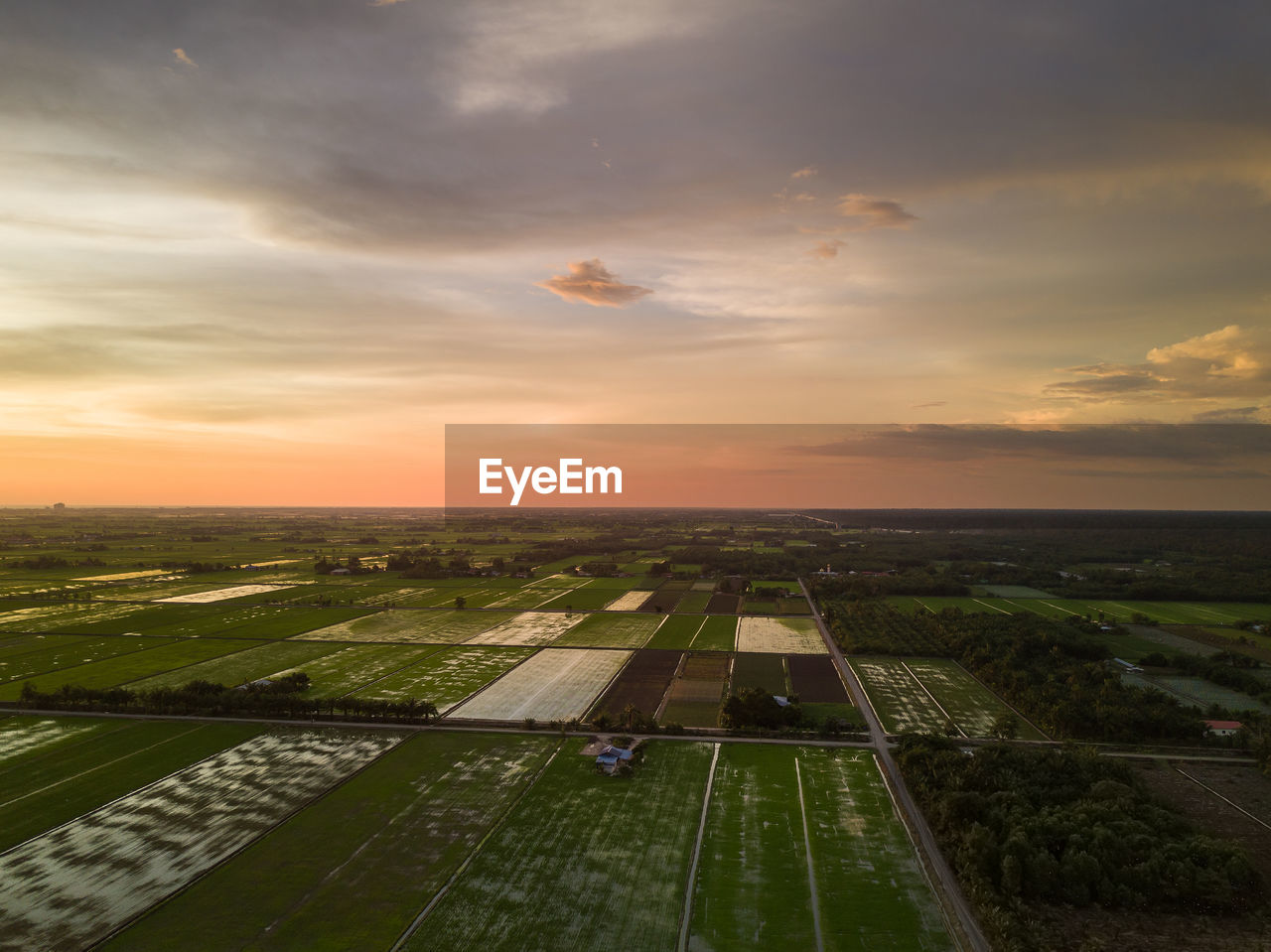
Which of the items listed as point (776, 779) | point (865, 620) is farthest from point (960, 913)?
point (865, 620)

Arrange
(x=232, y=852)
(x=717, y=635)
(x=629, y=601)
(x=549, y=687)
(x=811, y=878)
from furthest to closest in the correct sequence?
(x=629, y=601)
(x=717, y=635)
(x=549, y=687)
(x=232, y=852)
(x=811, y=878)

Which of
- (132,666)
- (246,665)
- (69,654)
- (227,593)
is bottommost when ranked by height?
(246,665)

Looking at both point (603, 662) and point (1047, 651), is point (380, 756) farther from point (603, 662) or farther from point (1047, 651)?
point (1047, 651)

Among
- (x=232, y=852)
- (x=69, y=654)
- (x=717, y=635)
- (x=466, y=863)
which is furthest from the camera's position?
(x=717, y=635)

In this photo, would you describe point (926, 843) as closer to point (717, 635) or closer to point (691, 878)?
point (691, 878)

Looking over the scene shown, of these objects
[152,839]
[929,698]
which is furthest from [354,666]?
[929,698]

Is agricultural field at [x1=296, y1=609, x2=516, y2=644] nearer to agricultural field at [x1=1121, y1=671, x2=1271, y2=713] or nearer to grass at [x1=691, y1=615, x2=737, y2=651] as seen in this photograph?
grass at [x1=691, y1=615, x2=737, y2=651]
